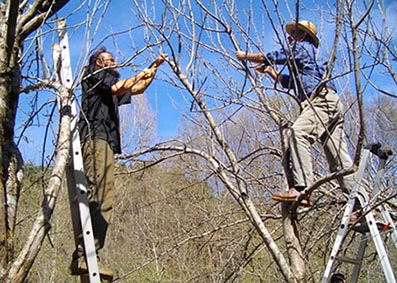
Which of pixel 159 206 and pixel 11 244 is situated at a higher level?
pixel 159 206

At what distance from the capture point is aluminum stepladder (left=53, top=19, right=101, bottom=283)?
2504mm

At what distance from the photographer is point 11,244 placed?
2.11 metres

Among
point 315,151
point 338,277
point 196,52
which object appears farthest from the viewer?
point 315,151

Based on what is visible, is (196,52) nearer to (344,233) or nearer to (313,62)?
(313,62)

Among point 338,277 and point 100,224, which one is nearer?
point 100,224

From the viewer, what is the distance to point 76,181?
257cm

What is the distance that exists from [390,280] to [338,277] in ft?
3.88

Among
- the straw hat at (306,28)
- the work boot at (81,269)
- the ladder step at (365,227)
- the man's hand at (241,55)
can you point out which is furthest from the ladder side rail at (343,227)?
the work boot at (81,269)

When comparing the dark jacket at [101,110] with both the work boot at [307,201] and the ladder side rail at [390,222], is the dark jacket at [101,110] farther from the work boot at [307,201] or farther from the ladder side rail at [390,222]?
the ladder side rail at [390,222]

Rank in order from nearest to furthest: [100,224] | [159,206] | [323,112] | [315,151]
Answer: [100,224], [323,112], [315,151], [159,206]

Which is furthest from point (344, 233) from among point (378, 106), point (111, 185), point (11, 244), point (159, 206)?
point (159, 206)

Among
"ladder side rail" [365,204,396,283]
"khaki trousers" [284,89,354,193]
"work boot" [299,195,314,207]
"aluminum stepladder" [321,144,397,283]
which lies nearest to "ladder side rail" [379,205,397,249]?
"aluminum stepladder" [321,144,397,283]

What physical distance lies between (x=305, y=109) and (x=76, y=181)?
161 centimetres

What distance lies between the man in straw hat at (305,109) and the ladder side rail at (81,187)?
1.22 m
